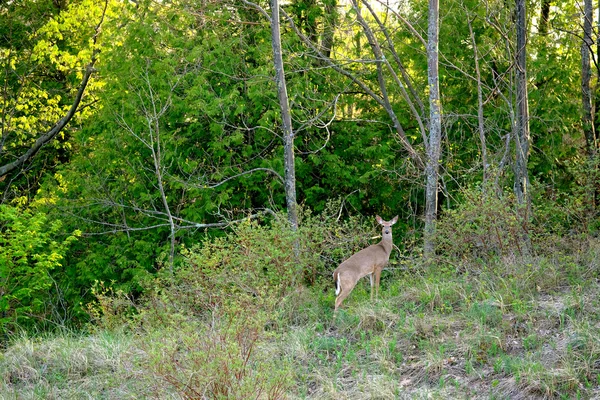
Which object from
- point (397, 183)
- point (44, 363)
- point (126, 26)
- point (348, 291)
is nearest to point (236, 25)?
point (126, 26)

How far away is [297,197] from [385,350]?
1086cm

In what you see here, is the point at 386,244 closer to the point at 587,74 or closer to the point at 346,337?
the point at 346,337

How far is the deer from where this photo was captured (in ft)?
33.5

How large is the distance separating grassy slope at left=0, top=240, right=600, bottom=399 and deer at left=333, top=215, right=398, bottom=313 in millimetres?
275

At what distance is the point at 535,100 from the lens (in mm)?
18062

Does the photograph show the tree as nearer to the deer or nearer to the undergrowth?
the undergrowth

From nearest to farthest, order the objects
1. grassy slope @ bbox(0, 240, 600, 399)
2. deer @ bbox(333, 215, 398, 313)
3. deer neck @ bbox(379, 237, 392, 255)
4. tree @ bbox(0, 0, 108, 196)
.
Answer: grassy slope @ bbox(0, 240, 600, 399)
deer @ bbox(333, 215, 398, 313)
deer neck @ bbox(379, 237, 392, 255)
tree @ bbox(0, 0, 108, 196)

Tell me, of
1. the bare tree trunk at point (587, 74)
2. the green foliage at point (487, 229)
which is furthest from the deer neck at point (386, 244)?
the bare tree trunk at point (587, 74)

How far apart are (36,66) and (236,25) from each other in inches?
302

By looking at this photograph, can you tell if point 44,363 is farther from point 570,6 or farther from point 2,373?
point 570,6

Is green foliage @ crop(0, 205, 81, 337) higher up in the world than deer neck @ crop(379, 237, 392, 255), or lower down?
lower down

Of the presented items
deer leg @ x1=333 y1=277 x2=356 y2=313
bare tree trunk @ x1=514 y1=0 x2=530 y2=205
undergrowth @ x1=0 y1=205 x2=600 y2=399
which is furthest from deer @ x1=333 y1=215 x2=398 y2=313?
bare tree trunk @ x1=514 y1=0 x2=530 y2=205

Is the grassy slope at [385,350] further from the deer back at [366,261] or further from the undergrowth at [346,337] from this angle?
the deer back at [366,261]

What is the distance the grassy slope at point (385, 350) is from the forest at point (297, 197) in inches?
1.3
